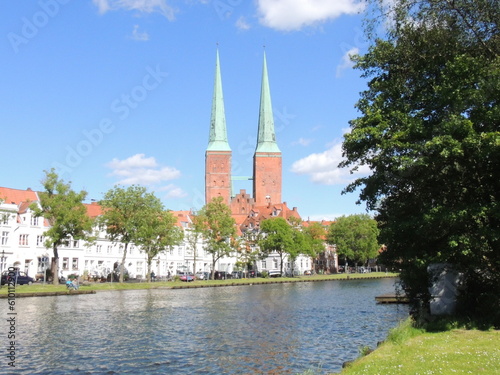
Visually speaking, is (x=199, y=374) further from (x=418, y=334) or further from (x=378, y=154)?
(x=378, y=154)

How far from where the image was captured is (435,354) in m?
14.9

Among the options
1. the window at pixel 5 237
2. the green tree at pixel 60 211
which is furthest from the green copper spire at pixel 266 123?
the green tree at pixel 60 211

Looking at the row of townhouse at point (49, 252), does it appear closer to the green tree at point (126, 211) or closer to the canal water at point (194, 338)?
the green tree at point (126, 211)

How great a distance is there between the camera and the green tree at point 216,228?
95.7m

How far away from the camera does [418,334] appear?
19000 mm

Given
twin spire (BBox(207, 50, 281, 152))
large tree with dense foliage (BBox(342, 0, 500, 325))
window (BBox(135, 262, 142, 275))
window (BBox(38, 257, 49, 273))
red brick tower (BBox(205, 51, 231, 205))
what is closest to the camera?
large tree with dense foliage (BBox(342, 0, 500, 325))

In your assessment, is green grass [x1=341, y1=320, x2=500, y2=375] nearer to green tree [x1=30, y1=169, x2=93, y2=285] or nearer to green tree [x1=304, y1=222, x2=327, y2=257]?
green tree [x1=30, y1=169, x2=93, y2=285]

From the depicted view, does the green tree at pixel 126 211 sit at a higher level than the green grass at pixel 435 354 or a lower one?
higher

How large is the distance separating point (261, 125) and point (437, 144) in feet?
545

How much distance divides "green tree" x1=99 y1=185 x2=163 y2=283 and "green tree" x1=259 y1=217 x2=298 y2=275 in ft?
138

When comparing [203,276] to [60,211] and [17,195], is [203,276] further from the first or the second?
[60,211]

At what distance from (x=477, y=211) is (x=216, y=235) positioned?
3148 inches

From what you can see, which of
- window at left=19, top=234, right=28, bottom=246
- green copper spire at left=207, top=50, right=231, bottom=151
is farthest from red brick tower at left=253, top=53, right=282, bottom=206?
window at left=19, top=234, right=28, bottom=246

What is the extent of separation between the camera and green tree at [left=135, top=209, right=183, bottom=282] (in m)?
76.4
